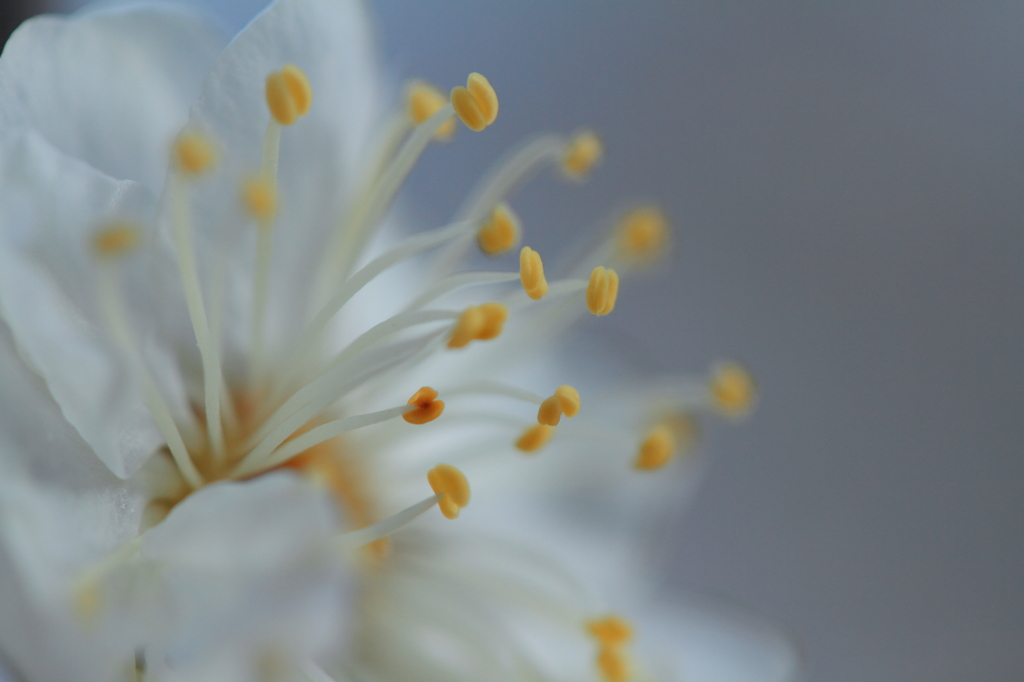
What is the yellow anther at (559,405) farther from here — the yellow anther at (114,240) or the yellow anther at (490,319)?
the yellow anther at (114,240)

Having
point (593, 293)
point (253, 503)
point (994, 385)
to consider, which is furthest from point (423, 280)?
point (994, 385)

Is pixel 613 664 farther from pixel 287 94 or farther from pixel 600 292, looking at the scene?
pixel 287 94

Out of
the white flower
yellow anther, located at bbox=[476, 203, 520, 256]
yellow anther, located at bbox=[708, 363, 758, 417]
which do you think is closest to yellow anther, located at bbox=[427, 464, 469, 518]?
the white flower

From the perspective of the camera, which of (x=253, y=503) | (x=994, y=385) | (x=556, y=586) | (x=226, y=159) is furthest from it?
(x=994, y=385)

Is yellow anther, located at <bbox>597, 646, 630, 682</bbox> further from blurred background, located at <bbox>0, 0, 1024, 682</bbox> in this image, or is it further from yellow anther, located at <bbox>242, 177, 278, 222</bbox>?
yellow anther, located at <bbox>242, 177, 278, 222</bbox>

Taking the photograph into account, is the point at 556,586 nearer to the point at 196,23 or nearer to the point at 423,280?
the point at 423,280

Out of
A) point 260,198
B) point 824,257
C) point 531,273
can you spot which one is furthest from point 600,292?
point 824,257

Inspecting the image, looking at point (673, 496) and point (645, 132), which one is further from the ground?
point (645, 132)
